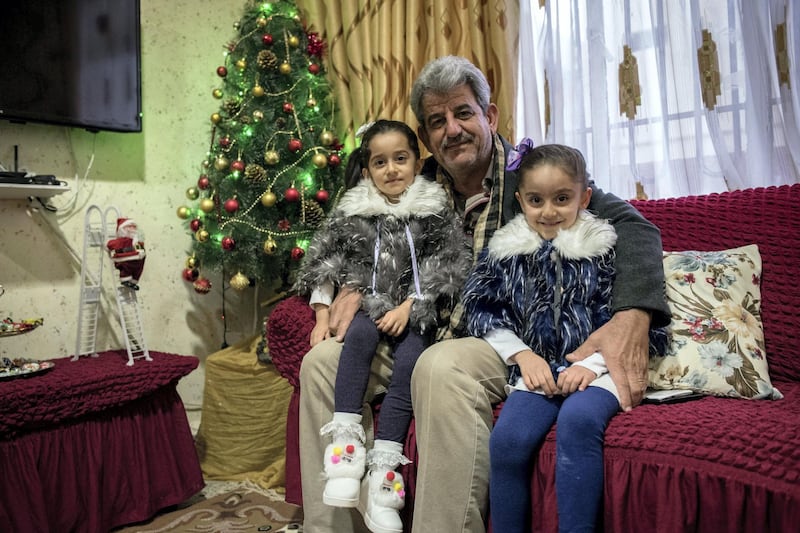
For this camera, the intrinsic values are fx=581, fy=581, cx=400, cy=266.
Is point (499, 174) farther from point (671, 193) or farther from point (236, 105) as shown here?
point (236, 105)

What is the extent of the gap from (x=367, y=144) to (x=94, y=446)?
131cm

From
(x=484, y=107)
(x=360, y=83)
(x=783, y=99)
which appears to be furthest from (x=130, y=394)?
(x=783, y=99)

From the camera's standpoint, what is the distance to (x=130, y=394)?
1.92 meters

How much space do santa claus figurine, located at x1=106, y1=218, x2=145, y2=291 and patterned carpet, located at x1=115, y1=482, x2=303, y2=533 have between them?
824 mm

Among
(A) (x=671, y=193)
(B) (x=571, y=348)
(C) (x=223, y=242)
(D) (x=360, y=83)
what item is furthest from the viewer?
(D) (x=360, y=83)

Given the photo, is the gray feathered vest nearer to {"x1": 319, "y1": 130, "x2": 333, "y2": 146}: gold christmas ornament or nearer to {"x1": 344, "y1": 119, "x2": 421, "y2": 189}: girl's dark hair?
{"x1": 344, "y1": 119, "x2": 421, "y2": 189}: girl's dark hair

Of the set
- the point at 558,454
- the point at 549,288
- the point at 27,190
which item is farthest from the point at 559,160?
the point at 27,190

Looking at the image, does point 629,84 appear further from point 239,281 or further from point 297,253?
point 239,281

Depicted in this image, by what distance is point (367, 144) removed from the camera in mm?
1885

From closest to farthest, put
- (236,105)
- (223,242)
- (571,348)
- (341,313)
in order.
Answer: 1. (571,348)
2. (341,313)
3. (223,242)
4. (236,105)

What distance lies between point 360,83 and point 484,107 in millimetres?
1041

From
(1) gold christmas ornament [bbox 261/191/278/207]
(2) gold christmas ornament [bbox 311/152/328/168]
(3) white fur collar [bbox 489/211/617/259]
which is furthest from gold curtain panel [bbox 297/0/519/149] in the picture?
(3) white fur collar [bbox 489/211/617/259]

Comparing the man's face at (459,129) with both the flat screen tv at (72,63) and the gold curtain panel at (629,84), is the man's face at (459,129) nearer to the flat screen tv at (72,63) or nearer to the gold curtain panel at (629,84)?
the gold curtain panel at (629,84)

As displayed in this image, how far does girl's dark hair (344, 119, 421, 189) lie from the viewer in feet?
6.10
